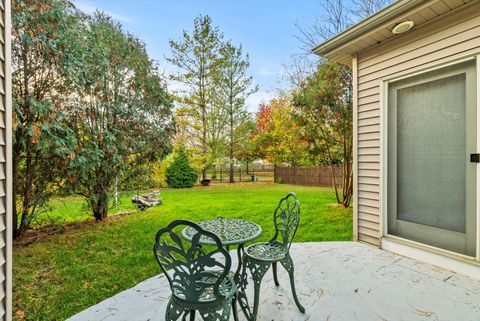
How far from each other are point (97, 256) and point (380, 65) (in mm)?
4341

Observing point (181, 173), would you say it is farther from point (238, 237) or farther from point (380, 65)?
point (238, 237)

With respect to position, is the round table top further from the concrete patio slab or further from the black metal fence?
the black metal fence

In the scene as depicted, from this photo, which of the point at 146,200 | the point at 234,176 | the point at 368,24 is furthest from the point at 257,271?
the point at 234,176

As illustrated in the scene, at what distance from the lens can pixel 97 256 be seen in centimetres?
335

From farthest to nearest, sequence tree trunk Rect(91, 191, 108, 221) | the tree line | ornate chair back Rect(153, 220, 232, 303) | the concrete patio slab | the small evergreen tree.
Result: the small evergreen tree < tree trunk Rect(91, 191, 108, 221) < the tree line < the concrete patio slab < ornate chair back Rect(153, 220, 232, 303)

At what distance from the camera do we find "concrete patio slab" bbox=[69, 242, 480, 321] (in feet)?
6.12

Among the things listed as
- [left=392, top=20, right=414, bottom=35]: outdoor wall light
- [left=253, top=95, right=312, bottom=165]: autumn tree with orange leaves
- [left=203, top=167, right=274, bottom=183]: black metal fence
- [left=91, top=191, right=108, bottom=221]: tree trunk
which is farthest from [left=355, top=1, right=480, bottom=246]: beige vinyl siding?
[left=203, top=167, right=274, bottom=183]: black metal fence

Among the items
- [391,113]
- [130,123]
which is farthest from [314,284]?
[130,123]

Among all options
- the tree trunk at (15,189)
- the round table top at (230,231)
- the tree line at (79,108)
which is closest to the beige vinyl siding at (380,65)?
the round table top at (230,231)

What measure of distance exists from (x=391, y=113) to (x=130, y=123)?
445 centimetres

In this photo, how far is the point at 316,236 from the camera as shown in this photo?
158 inches

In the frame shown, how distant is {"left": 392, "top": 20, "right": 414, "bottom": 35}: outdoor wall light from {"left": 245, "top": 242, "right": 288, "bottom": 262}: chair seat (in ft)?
8.32

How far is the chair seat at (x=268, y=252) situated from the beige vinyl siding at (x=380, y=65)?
5.95 feet

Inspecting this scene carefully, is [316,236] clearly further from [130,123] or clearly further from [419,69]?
[130,123]
